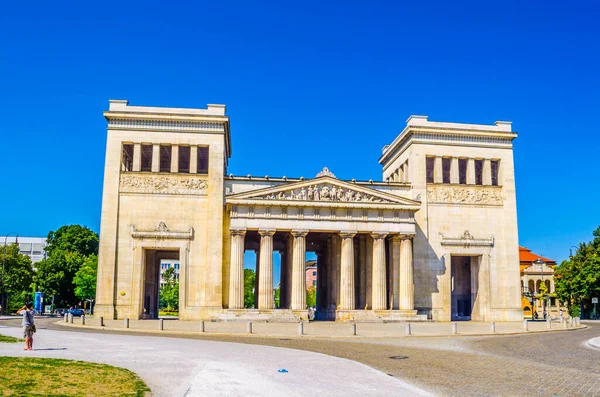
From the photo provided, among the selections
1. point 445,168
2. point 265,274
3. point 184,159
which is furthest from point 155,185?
point 445,168

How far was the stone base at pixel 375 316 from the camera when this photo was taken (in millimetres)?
58938

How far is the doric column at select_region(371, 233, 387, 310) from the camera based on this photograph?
6166 cm

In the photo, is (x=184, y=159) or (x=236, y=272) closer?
(x=236, y=272)

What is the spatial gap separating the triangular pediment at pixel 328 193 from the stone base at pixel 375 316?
11.0 m

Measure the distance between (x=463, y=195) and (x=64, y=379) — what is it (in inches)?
2269

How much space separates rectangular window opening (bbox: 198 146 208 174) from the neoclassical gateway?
8.6 inches

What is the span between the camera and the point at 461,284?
73812 mm

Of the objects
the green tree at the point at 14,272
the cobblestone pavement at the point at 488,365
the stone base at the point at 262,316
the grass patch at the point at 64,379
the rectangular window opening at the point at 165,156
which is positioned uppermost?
the rectangular window opening at the point at 165,156

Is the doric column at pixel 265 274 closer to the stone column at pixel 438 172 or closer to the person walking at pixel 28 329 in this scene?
the stone column at pixel 438 172

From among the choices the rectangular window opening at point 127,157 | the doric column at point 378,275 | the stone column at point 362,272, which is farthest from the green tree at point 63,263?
the doric column at point 378,275

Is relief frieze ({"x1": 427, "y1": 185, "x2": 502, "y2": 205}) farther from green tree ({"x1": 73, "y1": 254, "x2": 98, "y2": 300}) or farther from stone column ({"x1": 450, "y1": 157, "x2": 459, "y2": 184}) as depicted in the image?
green tree ({"x1": 73, "y1": 254, "x2": 98, "y2": 300})

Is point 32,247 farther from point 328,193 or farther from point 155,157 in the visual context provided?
point 328,193

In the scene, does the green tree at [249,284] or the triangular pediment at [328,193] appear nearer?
the triangular pediment at [328,193]

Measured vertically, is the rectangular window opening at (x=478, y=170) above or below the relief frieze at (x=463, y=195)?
above
